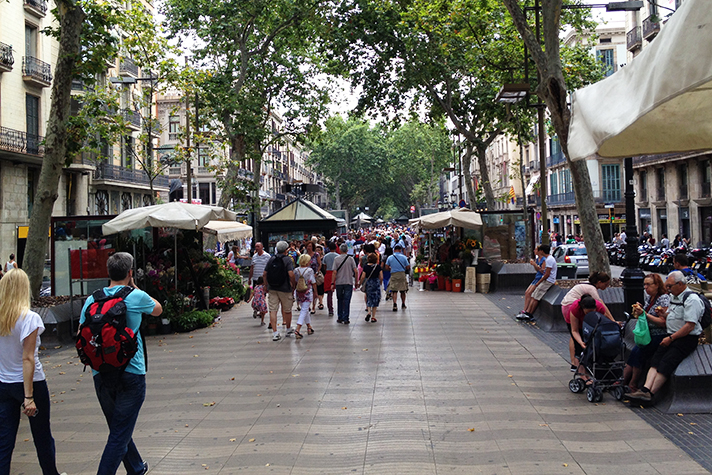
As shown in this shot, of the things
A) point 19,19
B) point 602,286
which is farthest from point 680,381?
point 19,19

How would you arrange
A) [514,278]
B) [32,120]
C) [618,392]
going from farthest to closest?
[32,120] → [514,278] → [618,392]

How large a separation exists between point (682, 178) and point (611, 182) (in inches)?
380

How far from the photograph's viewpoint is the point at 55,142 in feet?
39.9

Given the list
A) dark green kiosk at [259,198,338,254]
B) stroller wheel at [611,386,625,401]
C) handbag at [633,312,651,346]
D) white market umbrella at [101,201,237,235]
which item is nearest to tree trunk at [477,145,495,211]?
dark green kiosk at [259,198,338,254]

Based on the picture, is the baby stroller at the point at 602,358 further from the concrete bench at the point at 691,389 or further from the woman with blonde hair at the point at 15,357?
the woman with blonde hair at the point at 15,357

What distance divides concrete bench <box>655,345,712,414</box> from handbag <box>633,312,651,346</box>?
40 cm

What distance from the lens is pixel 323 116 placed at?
98.3 ft

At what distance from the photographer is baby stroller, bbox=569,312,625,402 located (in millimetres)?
7011

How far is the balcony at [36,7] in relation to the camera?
1110 inches

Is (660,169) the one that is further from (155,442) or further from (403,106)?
(155,442)

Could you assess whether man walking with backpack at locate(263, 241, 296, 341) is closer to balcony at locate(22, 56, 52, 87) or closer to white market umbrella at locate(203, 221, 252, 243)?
white market umbrella at locate(203, 221, 252, 243)

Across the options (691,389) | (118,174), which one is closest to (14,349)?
(691,389)

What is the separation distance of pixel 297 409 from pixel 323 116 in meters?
24.1

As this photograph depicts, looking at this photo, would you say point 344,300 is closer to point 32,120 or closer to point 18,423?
point 18,423
